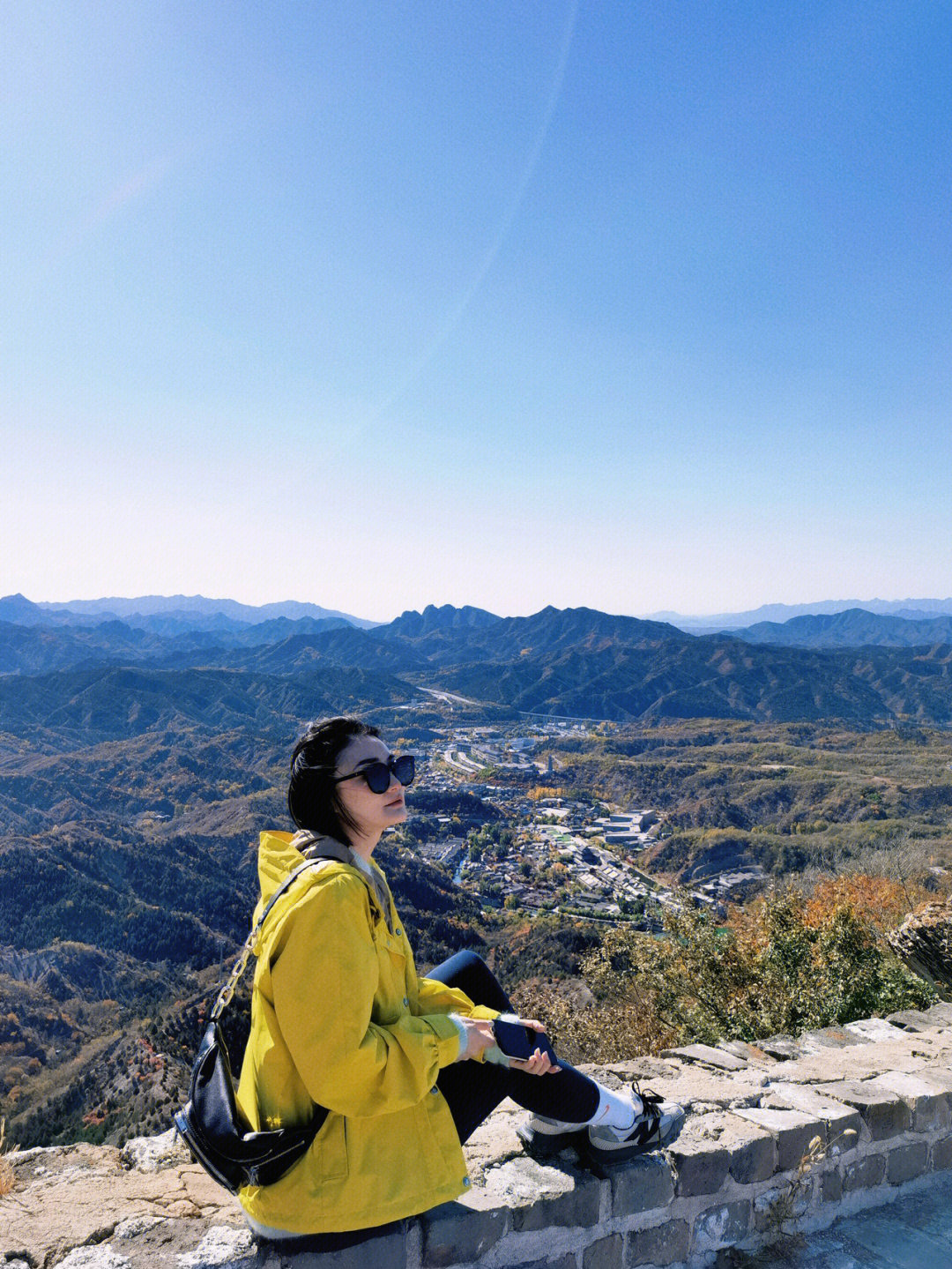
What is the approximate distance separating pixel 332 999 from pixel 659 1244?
76.7 inches

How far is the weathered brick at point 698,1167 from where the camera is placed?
8.51 ft

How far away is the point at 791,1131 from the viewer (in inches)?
112

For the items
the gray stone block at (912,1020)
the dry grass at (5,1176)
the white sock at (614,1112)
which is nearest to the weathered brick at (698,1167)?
the white sock at (614,1112)

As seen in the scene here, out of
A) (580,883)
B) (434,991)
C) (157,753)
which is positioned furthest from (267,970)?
(157,753)

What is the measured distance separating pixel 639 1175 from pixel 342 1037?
1555mm

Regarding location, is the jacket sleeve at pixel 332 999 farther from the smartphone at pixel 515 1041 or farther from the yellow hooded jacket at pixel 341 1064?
the smartphone at pixel 515 1041

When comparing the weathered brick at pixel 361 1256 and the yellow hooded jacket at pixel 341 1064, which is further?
the weathered brick at pixel 361 1256

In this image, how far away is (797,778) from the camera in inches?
3231

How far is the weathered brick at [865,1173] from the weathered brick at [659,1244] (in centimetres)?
88

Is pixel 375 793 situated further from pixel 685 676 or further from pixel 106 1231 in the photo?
pixel 685 676

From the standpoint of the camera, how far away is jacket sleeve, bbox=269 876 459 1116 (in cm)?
168

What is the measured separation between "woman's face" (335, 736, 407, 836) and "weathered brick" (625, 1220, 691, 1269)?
72.0 inches

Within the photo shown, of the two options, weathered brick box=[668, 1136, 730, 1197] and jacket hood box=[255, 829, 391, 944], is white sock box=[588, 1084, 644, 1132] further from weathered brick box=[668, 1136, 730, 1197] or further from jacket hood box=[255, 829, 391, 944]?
jacket hood box=[255, 829, 391, 944]

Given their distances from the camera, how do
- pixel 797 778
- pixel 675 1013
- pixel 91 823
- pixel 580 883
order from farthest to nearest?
1. pixel 797 778
2. pixel 91 823
3. pixel 580 883
4. pixel 675 1013
